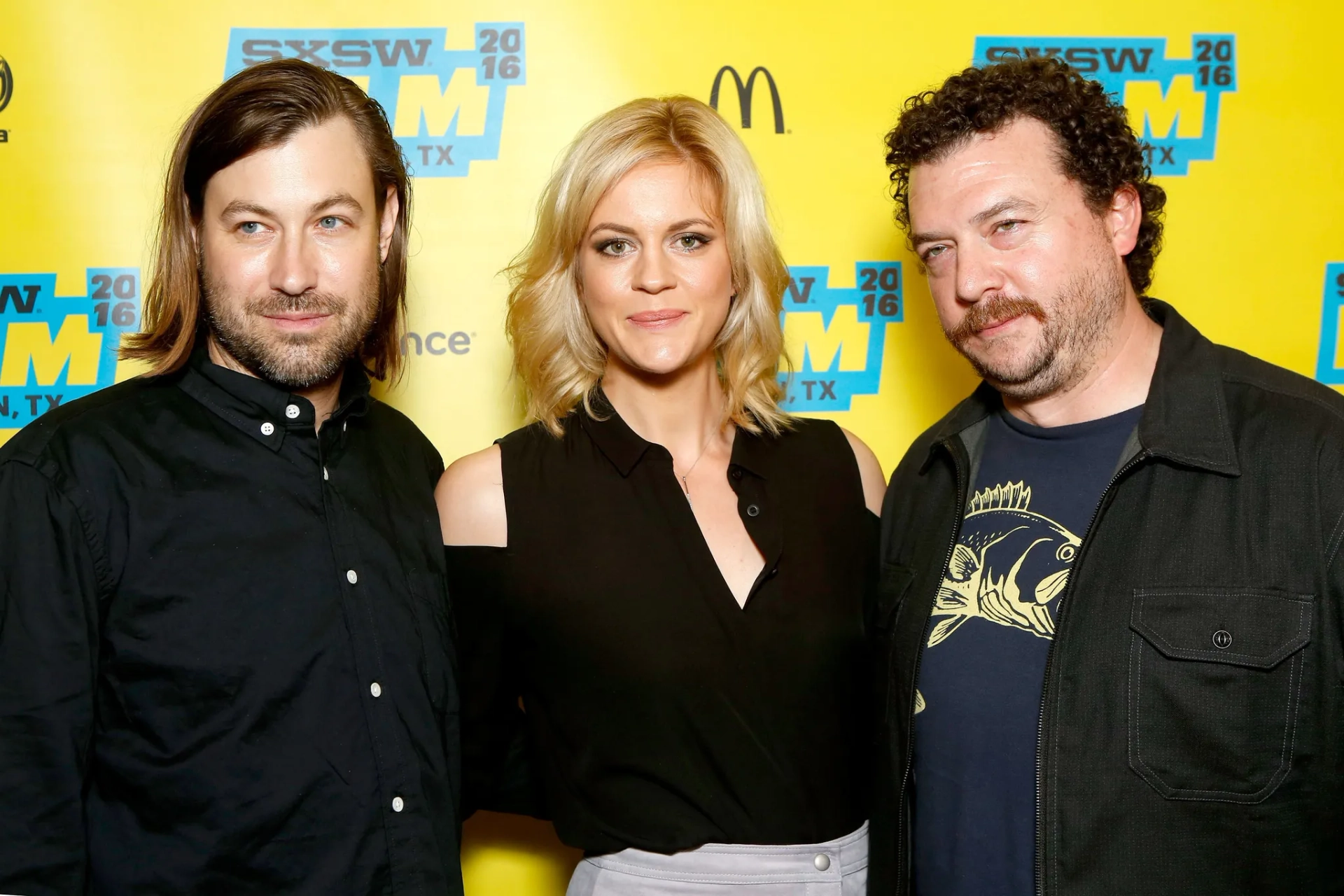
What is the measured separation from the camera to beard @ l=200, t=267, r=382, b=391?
169 centimetres

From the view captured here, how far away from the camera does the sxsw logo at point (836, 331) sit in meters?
2.69

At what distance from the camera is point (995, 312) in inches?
69.3

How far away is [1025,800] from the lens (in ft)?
5.17

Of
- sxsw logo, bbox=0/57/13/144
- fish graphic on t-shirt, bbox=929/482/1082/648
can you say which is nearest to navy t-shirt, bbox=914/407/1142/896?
fish graphic on t-shirt, bbox=929/482/1082/648

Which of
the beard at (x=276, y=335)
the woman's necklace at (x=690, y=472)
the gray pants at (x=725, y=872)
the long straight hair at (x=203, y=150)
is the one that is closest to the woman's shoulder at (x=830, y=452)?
the woman's necklace at (x=690, y=472)

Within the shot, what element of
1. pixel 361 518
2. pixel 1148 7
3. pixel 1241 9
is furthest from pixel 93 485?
pixel 1241 9

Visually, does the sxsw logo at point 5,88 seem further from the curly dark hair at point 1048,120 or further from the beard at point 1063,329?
the beard at point 1063,329

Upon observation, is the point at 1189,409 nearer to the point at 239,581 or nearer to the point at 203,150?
the point at 239,581

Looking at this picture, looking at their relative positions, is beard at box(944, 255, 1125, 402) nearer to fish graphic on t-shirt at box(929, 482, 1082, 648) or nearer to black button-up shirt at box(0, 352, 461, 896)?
fish graphic on t-shirt at box(929, 482, 1082, 648)

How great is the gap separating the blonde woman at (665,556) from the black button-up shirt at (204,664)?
0.74 ft

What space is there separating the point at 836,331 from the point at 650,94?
28.6 inches

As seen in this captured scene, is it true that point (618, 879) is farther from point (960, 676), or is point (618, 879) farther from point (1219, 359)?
point (1219, 359)

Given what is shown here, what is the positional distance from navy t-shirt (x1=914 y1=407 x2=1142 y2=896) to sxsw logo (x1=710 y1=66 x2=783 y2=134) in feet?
3.88

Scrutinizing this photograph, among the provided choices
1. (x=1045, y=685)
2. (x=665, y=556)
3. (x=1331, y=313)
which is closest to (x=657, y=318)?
(x=665, y=556)
